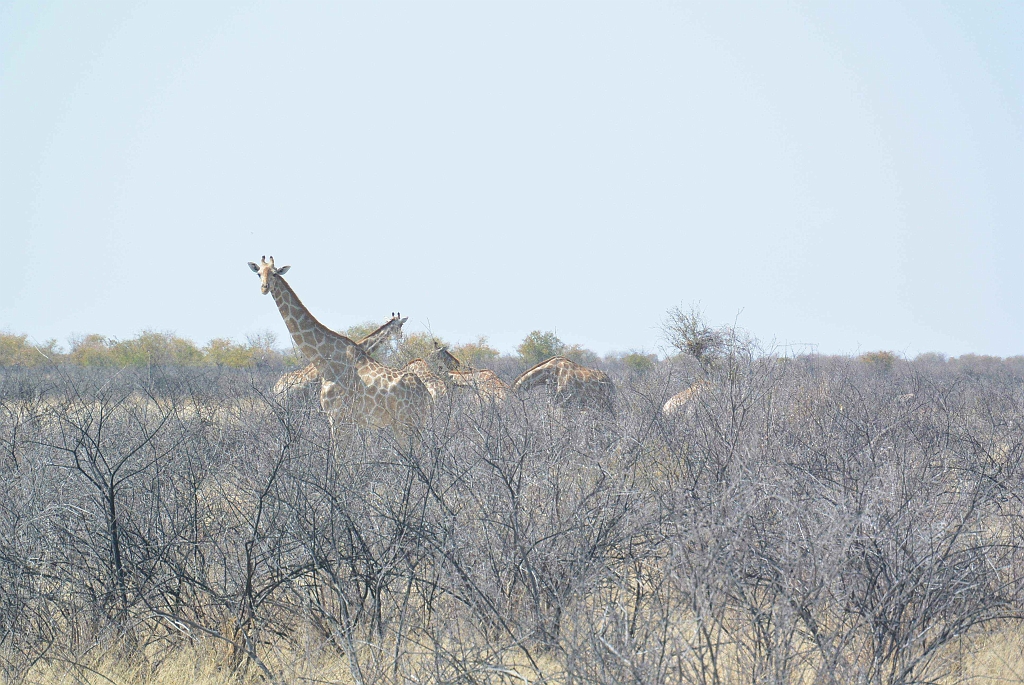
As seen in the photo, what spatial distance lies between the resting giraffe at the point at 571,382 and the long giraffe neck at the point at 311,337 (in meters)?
2.40

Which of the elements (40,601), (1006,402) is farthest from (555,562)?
(1006,402)

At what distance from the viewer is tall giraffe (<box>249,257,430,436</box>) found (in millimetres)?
11477

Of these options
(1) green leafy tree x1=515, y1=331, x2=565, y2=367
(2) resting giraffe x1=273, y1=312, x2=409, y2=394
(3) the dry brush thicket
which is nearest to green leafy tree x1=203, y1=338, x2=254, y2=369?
(1) green leafy tree x1=515, y1=331, x2=565, y2=367

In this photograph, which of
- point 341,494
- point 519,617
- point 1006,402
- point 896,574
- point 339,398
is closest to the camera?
point 896,574

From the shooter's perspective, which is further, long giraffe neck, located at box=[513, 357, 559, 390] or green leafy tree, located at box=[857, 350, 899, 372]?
green leafy tree, located at box=[857, 350, 899, 372]

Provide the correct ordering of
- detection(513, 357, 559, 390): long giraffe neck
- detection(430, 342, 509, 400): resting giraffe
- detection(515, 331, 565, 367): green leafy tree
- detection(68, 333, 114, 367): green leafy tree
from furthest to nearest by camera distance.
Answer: detection(68, 333, 114, 367): green leafy tree < detection(515, 331, 565, 367): green leafy tree < detection(513, 357, 559, 390): long giraffe neck < detection(430, 342, 509, 400): resting giraffe

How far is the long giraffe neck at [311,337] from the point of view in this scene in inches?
467

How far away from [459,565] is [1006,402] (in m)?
11.2

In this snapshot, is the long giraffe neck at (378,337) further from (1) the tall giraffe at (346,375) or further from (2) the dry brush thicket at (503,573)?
(2) the dry brush thicket at (503,573)

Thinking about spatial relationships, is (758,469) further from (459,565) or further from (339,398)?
(339,398)

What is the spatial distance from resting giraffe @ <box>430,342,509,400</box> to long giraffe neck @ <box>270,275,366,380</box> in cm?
126

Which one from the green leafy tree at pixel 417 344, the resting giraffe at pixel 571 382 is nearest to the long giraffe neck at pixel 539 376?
the resting giraffe at pixel 571 382

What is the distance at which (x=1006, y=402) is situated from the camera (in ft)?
45.2

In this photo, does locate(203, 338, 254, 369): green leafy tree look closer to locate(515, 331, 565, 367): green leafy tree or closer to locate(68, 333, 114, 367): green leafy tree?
locate(68, 333, 114, 367): green leafy tree
